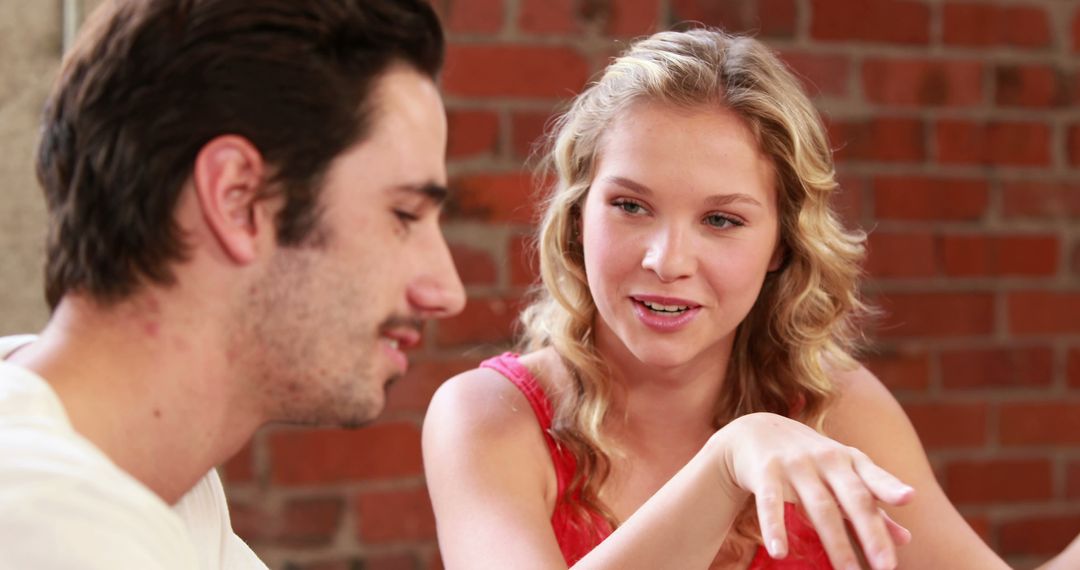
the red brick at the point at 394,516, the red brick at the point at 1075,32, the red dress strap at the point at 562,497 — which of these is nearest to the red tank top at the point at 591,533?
the red dress strap at the point at 562,497

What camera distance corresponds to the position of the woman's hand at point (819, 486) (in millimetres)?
925

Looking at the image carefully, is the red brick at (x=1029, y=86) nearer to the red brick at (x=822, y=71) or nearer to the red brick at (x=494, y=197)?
the red brick at (x=822, y=71)

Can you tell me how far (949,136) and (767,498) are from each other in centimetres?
124

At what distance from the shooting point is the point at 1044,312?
2.11m

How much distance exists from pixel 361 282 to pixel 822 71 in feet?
4.16

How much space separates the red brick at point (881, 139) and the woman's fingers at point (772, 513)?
3.60 feet

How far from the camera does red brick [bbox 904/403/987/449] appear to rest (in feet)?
6.78

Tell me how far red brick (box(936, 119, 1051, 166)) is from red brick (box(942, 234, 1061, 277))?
0.12m

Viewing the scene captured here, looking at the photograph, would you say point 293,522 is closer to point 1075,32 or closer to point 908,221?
point 908,221

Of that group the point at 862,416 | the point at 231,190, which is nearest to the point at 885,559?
the point at 231,190

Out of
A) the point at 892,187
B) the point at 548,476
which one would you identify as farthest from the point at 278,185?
the point at 892,187

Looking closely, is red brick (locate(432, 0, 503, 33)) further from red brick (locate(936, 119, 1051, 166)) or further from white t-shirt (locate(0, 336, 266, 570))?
white t-shirt (locate(0, 336, 266, 570))

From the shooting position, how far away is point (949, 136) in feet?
6.77

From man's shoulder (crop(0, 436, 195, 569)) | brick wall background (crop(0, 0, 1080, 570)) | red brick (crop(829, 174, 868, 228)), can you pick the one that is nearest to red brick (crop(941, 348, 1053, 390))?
brick wall background (crop(0, 0, 1080, 570))
